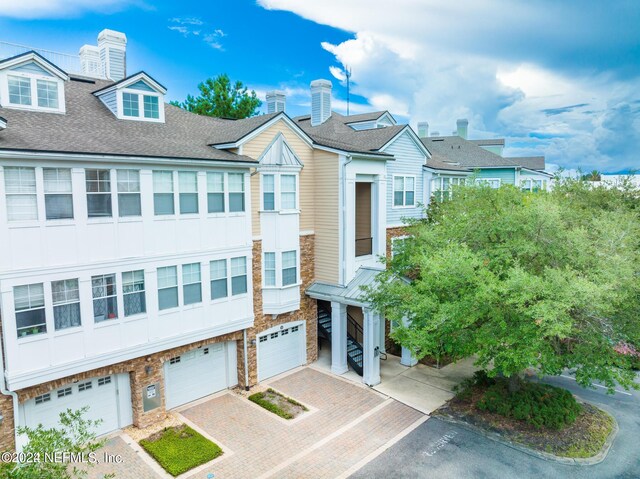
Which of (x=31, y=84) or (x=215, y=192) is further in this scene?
(x=215, y=192)

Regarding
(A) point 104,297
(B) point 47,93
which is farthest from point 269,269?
(B) point 47,93

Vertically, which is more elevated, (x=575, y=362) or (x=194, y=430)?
(x=575, y=362)

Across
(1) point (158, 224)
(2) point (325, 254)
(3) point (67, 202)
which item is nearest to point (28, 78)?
(3) point (67, 202)

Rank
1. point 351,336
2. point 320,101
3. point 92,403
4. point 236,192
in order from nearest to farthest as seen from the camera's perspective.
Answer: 1. point 92,403
2. point 236,192
3. point 351,336
4. point 320,101

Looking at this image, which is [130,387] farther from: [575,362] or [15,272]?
[575,362]

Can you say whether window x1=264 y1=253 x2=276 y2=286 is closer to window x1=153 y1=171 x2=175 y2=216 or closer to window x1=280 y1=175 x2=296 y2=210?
window x1=280 y1=175 x2=296 y2=210

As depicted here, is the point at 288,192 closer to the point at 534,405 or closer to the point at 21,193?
the point at 21,193

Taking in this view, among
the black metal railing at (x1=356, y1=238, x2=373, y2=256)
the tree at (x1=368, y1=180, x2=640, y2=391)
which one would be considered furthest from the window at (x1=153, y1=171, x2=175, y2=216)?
the black metal railing at (x1=356, y1=238, x2=373, y2=256)
